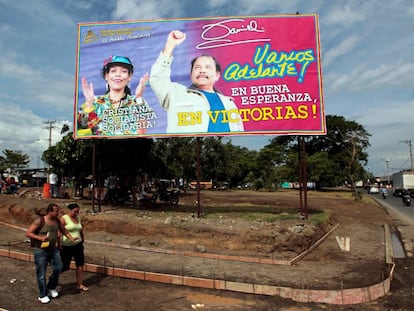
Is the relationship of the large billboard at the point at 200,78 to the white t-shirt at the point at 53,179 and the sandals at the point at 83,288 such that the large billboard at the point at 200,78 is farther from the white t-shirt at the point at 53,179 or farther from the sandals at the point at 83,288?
the sandals at the point at 83,288

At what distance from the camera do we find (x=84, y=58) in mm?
13375

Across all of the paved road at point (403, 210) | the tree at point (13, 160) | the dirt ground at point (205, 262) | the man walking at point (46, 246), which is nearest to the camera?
the man walking at point (46, 246)

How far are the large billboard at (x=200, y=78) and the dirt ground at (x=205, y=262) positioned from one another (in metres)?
3.13

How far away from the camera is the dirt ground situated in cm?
587

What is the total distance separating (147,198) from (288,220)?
23.4 feet

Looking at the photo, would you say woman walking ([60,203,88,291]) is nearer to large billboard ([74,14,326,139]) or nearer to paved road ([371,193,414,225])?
large billboard ([74,14,326,139])

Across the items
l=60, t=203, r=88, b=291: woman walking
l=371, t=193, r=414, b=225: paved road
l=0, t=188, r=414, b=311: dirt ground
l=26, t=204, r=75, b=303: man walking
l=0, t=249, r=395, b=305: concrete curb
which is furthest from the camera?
l=371, t=193, r=414, b=225: paved road

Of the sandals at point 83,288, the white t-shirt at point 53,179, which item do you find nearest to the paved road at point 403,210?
the sandals at point 83,288

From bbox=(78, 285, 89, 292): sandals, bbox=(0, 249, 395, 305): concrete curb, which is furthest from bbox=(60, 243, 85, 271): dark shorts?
bbox=(0, 249, 395, 305): concrete curb

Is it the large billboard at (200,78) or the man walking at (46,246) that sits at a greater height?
the large billboard at (200,78)

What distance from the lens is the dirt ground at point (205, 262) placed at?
5.87 meters

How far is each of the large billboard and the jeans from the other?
23.7 feet

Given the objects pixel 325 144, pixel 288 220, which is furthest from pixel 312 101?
pixel 325 144

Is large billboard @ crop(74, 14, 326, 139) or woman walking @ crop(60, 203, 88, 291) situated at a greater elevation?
large billboard @ crop(74, 14, 326, 139)
